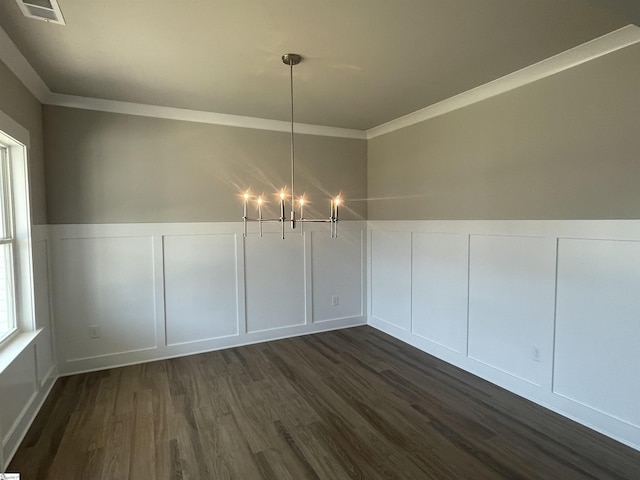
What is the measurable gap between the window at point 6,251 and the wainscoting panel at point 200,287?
1.28m

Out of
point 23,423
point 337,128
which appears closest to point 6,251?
point 23,423

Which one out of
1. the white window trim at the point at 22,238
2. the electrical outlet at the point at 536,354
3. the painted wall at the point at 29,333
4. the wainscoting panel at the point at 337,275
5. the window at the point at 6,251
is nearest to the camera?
the painted wall at the point at 29,333

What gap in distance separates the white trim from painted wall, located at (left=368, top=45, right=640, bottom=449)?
3.59 metres

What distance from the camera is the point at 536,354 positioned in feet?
9.14

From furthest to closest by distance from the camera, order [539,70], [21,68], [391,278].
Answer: [391,278]
[539,70]
[21,68]

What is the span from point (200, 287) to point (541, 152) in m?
3.56

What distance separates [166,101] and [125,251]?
5.25 feet

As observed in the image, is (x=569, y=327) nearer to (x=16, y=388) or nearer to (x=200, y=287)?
(x=200, y=287)

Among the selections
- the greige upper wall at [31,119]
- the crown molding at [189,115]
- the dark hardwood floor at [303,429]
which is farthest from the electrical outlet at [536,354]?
the greige upper wall at [31,119]

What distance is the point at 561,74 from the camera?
2.56 meters

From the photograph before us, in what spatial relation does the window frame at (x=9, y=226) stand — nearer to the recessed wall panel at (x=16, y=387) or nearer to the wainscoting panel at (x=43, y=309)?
the wainscoting panel at (x=43, y=309)

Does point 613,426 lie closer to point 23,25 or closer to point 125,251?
point 125,251

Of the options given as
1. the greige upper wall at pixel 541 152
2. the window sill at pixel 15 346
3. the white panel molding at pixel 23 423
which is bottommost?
the white panel molding at pixel 23 423

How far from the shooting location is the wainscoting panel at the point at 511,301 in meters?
2.74
